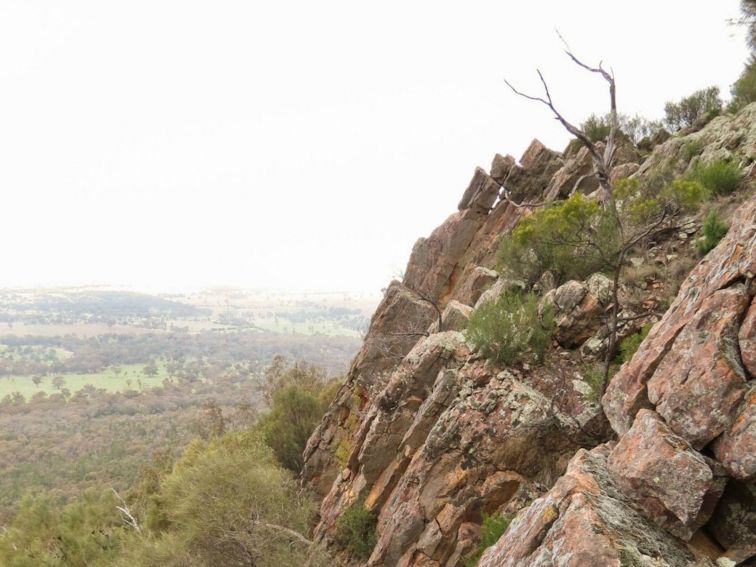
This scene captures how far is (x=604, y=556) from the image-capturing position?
15.3ft

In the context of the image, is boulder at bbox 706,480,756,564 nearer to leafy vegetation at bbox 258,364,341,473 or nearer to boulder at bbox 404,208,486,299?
boulder at bbox 404,208,486,299

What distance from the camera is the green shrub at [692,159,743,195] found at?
1310 cm

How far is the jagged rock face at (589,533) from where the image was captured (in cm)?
476

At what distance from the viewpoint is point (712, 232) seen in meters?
10.5

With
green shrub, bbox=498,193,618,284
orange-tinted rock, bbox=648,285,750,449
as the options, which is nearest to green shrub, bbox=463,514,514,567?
orange-tinted rock, bbox=648,285,750,449

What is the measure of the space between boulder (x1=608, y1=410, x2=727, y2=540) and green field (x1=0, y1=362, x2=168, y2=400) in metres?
159

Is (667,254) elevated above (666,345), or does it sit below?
above

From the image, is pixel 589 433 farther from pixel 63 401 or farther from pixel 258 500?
pixel 63 401

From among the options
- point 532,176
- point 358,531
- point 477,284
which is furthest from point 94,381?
point 358,531

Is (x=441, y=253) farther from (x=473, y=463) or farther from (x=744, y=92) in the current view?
(x=744, y=92)

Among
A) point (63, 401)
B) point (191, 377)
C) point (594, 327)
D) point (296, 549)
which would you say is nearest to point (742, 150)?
point (594, 327)

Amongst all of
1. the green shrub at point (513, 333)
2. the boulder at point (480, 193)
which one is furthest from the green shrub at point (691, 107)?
the green shrub at point (513, 333)

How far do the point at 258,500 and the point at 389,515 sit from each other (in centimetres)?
687

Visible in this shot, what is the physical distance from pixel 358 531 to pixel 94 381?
176m
